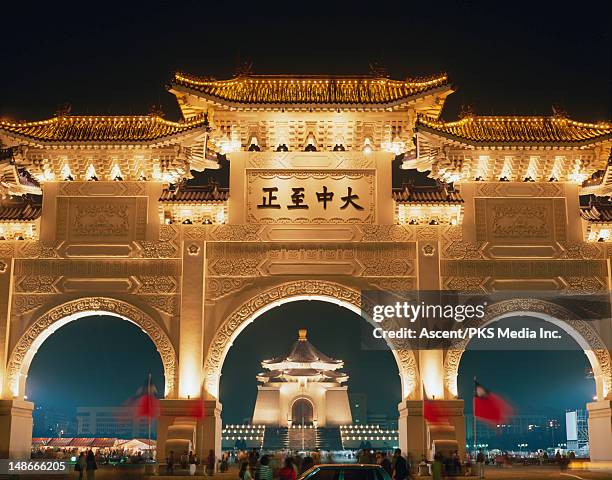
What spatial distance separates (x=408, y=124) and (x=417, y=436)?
6284mm

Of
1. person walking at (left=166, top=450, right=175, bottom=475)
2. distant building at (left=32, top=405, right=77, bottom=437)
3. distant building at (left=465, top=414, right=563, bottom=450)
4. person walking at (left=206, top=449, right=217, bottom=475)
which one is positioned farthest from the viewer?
distant building at (left=32, top=405, right=77, bottom=437)

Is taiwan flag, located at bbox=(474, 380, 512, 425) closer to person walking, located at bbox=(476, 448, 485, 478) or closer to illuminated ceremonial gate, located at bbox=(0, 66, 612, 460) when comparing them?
person walking, located at bbox=(476, 448, 485, 478)

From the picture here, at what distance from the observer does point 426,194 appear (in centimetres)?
1672

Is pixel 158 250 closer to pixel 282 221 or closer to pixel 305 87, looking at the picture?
pixel 282 221

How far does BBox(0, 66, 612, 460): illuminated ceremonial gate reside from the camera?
16.2m

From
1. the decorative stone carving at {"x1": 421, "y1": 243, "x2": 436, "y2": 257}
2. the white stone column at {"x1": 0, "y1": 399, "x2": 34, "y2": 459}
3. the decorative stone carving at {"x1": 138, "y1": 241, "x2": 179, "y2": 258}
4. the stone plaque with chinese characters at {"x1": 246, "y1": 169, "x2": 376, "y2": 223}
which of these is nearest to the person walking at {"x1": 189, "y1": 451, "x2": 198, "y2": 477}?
the white stone column at {"x1": 0, "y1": 399, "x2": 34, "y2": 459}

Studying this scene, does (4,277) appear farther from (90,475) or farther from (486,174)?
(486,174)

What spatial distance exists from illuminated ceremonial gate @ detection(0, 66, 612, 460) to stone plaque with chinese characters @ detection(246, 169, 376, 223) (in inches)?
1.1

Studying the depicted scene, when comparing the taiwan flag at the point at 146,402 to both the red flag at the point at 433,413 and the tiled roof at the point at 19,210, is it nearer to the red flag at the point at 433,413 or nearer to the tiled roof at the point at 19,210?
the tiled roof at the point at 19,210

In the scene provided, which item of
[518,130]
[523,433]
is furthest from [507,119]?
[523,433]

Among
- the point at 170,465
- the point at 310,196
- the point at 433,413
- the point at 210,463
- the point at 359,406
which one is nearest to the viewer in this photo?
the point at 170,465

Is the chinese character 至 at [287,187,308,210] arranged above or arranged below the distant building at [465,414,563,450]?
above

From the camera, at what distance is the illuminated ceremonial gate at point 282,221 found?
16250 millimetres

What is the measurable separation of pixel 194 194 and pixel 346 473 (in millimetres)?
8809
